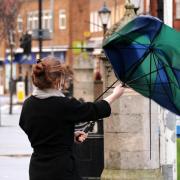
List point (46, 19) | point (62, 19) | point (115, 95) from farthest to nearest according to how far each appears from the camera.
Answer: point (46, 19) → point (62, 19) → point (115, 95)

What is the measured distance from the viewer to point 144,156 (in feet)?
35.1

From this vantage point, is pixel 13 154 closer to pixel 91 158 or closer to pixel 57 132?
pixel 91 158

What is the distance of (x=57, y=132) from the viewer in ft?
20.9

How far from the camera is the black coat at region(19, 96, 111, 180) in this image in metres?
6.34

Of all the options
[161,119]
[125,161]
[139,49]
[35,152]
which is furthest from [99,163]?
[35,152]

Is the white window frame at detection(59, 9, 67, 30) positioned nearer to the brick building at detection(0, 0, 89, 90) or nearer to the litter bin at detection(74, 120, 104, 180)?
the brick building at detection(0, 0, 89, 90)

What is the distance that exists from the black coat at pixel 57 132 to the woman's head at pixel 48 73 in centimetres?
12

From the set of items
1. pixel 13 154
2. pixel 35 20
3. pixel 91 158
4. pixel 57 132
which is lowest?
pixel 13 154

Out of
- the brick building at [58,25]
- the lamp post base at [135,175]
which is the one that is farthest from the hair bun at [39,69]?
the brick building at [58,25]

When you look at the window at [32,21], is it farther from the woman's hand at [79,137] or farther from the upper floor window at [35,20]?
the woman's hand at [79,137]

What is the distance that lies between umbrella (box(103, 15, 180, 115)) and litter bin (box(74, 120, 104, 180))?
4496 millimetres

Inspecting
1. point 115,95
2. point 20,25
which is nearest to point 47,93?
point 115,95

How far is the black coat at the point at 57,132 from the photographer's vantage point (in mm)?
6344

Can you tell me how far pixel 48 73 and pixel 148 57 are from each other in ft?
4.80
